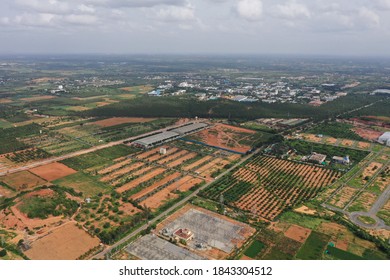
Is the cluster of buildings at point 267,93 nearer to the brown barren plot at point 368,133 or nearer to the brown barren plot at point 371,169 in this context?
the brown barren plot at point 368,133

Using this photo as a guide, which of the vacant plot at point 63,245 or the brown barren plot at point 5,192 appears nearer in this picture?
the vacant plot at point 63,245

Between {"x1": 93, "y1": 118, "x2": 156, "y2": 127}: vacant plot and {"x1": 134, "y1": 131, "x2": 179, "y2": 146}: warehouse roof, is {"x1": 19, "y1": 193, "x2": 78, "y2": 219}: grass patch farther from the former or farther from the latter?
{"x1": 93, "y1": 118, "x2": 156, "y2": 127}: vacant plot

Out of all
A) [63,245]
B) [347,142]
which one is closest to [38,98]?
[63,245]

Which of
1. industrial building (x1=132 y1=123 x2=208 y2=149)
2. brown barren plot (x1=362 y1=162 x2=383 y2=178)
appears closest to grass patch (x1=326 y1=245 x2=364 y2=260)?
brown barren plot (x1=362 y1=162 x2=383 y2=178)

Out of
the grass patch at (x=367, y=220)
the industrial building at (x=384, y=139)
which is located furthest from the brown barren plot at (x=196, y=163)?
the industrial building at (x=384, y=139)

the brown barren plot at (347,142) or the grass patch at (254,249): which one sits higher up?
the brown barren plot at (347,142)

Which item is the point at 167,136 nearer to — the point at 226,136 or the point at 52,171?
the point at 226,136
